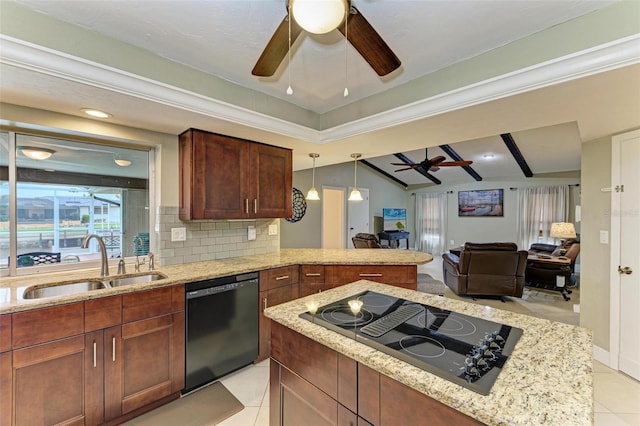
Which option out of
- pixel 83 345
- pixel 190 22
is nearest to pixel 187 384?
pixel 83 345

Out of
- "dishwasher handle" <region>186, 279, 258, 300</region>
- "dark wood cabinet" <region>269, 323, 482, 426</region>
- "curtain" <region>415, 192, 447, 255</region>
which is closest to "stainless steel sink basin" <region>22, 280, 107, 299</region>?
"dishwasher handle" <region>186, 279, 258, 300</region>

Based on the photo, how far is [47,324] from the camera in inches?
60.6

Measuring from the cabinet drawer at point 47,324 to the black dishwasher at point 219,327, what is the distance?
626 mm

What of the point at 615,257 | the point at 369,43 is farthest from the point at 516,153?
the point at 369,43

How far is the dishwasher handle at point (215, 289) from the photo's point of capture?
6.79 feet

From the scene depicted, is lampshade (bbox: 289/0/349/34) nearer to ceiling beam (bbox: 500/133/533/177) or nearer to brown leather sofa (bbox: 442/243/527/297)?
brown leather sofa (bbox: 442/243/527/297)

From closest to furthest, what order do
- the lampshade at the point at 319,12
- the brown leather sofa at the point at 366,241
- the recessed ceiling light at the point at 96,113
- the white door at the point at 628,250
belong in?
the lampshade at the point at 319,12, the recessed ceiling light at the point at 96,113, the white door at the point at 628,250, the brown leather sofa at the point at 366,241

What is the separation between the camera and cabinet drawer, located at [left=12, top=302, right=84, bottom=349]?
147 centimetres

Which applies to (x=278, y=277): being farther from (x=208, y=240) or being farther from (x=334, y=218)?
(x=334, y=218)

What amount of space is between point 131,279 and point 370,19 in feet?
8.26

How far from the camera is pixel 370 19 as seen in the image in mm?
1537

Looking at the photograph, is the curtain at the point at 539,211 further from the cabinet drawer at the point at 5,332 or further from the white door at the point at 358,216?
the cabinet drawer at the point at 5,332

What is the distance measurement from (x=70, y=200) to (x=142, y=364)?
1.53 m

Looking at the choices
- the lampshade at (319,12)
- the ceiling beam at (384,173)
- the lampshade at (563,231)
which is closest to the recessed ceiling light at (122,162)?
the lampshade at (319,12)
